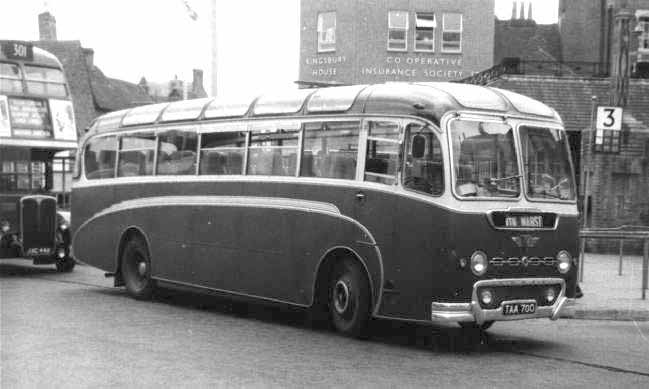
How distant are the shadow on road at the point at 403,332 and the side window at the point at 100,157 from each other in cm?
252

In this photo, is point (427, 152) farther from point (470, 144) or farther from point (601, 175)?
point (601, 175)

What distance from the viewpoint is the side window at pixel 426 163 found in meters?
10.3

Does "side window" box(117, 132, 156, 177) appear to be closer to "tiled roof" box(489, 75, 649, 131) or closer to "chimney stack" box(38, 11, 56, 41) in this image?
"tiled roof" box(489, 75, 649, 131)

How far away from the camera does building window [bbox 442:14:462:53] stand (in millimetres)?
38947

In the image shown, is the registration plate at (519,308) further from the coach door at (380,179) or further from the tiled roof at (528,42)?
the tiled roof at (528,42)

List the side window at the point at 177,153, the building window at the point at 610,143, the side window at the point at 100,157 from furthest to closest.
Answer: the building window at the point at 610,143, the side window at the point at 100,157, the side window at the point at 177,153

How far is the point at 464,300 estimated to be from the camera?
10234 millimetres

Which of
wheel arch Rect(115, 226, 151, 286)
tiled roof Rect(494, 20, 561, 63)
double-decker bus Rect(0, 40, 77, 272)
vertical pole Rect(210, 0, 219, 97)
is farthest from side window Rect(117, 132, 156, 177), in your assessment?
tiled roof Rect(494, 20, 561, 63)

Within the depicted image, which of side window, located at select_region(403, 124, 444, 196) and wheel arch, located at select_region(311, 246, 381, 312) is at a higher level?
side window, located at select_region(403, 124, 444, 196)

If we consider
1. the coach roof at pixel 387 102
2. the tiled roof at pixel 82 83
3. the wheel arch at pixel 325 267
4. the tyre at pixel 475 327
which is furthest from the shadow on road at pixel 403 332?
the tiled roof at pixel 82 83

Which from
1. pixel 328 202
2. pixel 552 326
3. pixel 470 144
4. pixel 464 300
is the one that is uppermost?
pixel 470 144

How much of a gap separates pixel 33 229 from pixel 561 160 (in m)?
11.5

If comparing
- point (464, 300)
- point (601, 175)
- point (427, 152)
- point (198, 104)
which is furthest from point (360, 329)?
point (601, 175)

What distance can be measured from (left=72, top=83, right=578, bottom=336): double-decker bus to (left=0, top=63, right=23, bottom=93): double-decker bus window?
22.1 feet
